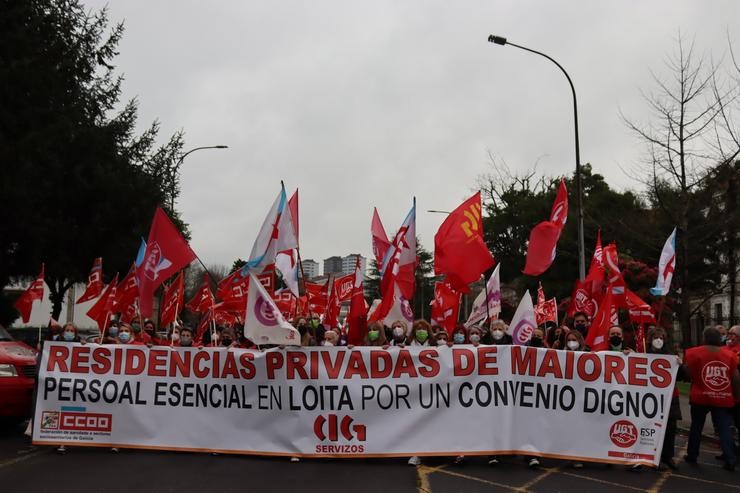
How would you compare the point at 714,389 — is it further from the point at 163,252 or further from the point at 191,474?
the point at 163,252

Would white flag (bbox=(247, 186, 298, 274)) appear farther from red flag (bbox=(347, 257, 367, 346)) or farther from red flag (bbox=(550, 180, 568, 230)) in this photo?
red flag (bbox=(550, 180, 568, 230))

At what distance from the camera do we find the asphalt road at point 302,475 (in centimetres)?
677

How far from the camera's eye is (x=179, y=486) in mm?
6746

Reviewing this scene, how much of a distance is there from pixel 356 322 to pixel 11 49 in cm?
1290

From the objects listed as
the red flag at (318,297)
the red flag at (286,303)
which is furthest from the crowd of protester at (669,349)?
the red flag at (318,297)

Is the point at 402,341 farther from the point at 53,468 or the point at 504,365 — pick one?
the point at 53,468

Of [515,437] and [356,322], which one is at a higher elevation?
[356,322]

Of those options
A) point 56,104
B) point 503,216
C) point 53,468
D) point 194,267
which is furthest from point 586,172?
point 194,267

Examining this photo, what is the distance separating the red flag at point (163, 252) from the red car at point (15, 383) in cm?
197

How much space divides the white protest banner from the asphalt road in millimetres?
211

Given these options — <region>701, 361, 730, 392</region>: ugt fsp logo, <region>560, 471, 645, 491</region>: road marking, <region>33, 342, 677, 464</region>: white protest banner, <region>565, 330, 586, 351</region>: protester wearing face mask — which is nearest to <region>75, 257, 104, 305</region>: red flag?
<region>33, 342, 677, 464</region>: white protest banner

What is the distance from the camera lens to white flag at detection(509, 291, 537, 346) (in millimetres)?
10586

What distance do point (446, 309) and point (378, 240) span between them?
1855 millimetres

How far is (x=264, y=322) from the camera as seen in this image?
820 centimetres
